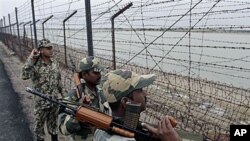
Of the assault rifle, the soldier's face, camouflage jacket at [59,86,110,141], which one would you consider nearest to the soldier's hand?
the assault rifle

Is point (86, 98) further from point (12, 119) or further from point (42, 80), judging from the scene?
point (12, 119)

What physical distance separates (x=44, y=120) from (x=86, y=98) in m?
1.99

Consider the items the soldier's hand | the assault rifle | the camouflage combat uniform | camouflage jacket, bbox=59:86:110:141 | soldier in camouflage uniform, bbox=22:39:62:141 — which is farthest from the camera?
soldier in camouflage uniform, bbox=22:39:62:141

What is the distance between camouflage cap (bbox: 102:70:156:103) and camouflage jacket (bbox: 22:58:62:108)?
3.13m

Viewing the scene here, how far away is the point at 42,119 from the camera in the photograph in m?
4.98

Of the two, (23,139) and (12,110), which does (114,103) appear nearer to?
(23,139)

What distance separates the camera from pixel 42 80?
498 cm

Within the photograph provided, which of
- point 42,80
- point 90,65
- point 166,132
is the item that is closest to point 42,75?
point 42,80

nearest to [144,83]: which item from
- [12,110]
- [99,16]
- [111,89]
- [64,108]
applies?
[111,89]

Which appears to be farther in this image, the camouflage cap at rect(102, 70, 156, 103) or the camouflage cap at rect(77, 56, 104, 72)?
the camouflage cap at rect(77, 56, 104, 72)

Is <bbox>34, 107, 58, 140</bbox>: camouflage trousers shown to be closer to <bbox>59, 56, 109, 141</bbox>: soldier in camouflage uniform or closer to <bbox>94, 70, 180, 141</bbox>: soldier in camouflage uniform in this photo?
<bbox>59, 56, 109, 141</bbox>: soldier in camouflage uniform

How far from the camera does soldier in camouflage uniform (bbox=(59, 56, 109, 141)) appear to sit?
314cm

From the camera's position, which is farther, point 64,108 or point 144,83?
point 64,108

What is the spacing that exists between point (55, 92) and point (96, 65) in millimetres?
1667
